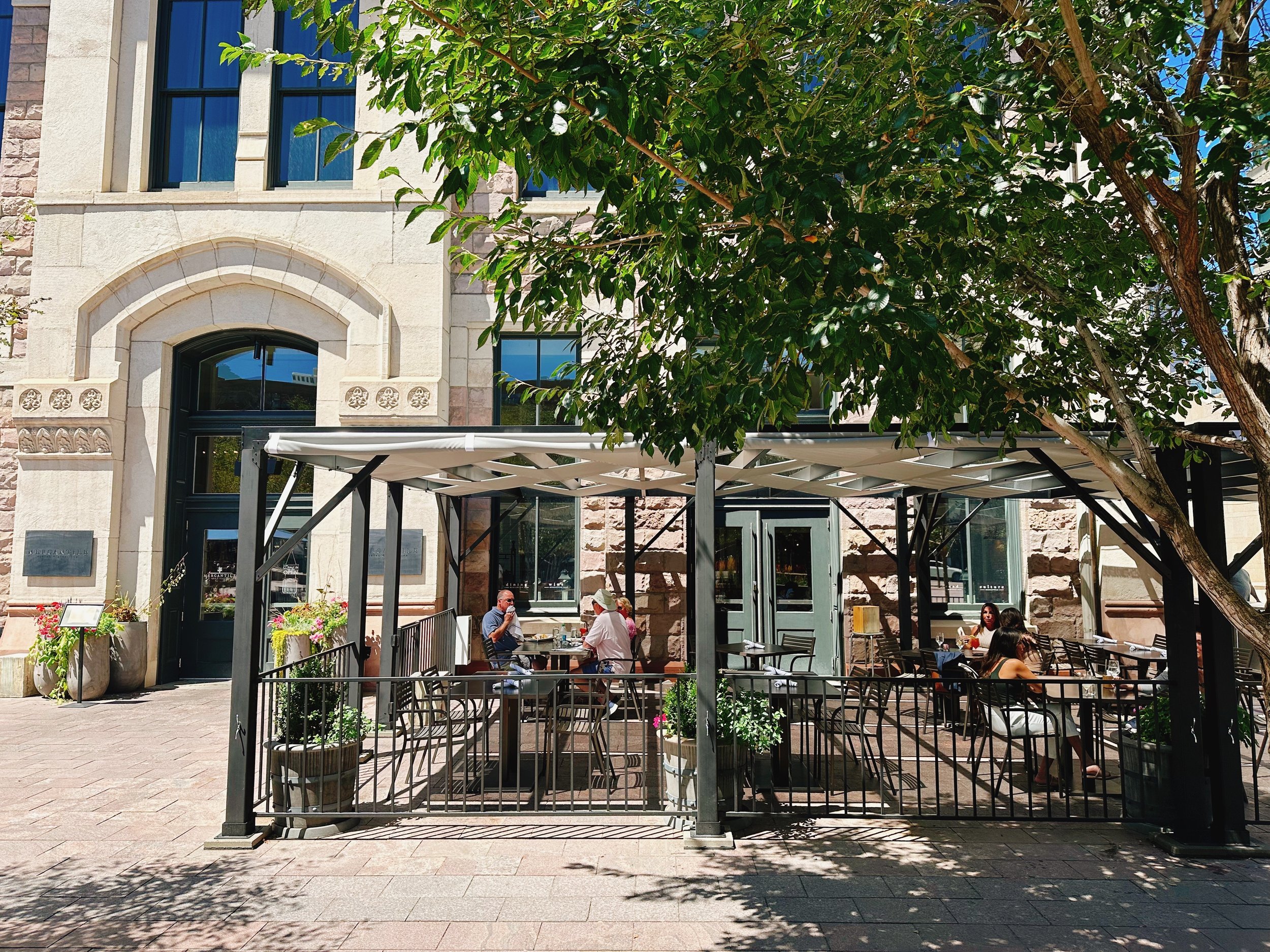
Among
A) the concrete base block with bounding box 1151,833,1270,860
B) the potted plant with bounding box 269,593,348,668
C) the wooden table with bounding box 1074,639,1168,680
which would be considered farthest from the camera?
the potted plant with bounding box 269,593,348,668

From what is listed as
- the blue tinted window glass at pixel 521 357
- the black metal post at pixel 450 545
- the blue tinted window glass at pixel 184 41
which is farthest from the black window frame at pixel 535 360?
the blue tinted window glass at pixel 184 41

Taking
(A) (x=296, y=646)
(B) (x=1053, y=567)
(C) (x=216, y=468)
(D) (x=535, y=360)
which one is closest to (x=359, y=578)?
(A) (x=296, y=646)

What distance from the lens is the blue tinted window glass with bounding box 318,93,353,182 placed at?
48.5ft

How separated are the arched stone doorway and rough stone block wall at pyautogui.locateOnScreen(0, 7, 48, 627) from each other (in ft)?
7.90

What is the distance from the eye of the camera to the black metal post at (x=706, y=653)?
22.1ft

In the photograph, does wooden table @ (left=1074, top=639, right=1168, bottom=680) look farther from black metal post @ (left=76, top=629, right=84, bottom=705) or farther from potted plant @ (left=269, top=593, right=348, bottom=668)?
black metal post @ (left=76, top=629, right=84, bottom=705)

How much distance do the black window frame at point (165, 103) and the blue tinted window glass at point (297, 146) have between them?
71 centimetres

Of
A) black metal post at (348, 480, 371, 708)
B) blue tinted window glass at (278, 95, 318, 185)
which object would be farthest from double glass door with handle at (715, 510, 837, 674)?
blue tinted window glass at (278, 95, 318, 185)

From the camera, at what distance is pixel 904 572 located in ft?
42.4

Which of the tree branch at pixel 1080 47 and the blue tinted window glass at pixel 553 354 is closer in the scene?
Result: the tree branch at pixel 1080 47

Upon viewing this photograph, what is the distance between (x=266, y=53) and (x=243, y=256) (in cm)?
1118

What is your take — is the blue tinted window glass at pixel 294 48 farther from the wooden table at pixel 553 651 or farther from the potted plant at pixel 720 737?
the potted plant at pixel 720 737

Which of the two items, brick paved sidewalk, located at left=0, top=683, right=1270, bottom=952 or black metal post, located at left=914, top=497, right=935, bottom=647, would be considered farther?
black metal post, located at left=914, top=497, right=935, bottom=647

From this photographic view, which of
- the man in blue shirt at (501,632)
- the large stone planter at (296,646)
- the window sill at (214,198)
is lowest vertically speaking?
the large stone planter at (296,646)
